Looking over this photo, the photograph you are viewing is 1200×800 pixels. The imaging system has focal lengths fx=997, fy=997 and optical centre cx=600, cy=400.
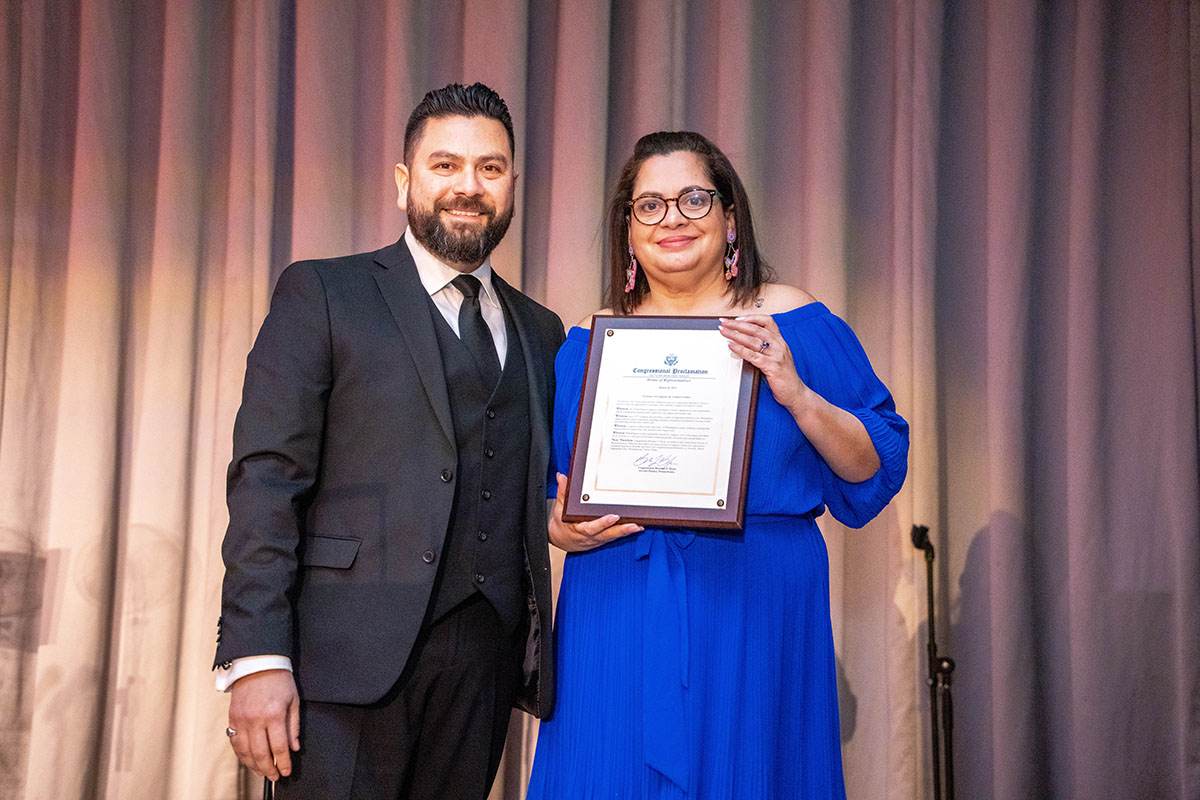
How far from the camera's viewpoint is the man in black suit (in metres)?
1.78

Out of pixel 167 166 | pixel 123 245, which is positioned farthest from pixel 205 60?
pixel 123 245

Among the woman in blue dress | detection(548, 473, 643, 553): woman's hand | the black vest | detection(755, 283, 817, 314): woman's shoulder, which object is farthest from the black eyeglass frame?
detection(548, 473, 643, 553): woman's hand

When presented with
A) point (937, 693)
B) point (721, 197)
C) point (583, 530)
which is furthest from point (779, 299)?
point (937, 693)

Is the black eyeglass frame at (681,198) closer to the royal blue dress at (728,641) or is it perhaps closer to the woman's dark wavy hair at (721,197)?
the woman's dark wavy hair at (721,197)

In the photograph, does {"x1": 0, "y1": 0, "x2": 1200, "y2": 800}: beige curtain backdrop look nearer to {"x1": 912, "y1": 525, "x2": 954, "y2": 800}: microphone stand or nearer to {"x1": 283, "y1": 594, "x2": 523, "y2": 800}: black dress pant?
{"x1": 912, "y1": 525, "x2": 954, "y2": 800}: microphone stand

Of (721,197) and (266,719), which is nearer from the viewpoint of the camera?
(266,719)

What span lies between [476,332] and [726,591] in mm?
718

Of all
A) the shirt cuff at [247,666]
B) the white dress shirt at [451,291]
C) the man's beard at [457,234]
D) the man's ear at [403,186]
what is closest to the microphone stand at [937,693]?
the white dress shirt at [451,291]

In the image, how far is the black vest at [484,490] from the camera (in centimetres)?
188

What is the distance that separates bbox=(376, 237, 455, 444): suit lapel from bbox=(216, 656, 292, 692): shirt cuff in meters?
0.49

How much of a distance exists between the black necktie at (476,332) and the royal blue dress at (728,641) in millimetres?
420

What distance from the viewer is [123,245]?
322cm

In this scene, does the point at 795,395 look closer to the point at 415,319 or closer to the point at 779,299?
the point at 779,299

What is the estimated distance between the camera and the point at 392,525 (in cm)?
184
